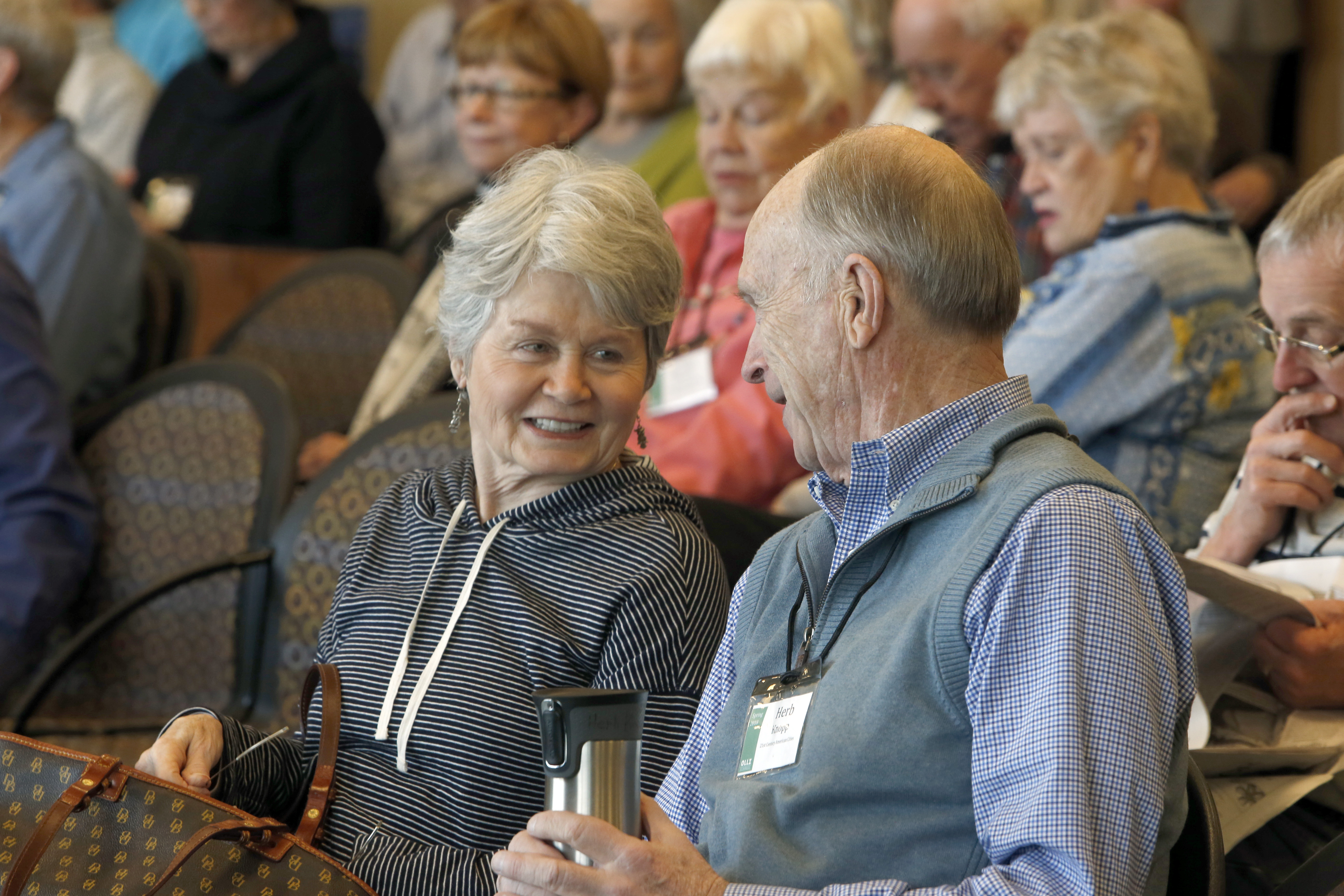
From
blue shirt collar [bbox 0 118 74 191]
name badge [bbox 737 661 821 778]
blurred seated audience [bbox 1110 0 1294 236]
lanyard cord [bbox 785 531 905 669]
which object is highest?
lanyard cord [bbox 785 531 905 669]

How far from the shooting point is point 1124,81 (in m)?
2.53

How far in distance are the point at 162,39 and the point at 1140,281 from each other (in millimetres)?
5578

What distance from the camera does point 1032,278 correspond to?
3291mm

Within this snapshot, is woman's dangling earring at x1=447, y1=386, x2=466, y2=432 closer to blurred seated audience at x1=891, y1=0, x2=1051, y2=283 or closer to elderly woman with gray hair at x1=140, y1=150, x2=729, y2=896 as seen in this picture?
elderly woman with gray hair at x1=140, y1=150, x2=729, y2=896

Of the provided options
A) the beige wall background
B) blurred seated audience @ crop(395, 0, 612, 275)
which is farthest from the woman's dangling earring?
the beige wall background

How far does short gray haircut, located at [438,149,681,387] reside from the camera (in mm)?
1690

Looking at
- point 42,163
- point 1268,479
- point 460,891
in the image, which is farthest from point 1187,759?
point 42,163

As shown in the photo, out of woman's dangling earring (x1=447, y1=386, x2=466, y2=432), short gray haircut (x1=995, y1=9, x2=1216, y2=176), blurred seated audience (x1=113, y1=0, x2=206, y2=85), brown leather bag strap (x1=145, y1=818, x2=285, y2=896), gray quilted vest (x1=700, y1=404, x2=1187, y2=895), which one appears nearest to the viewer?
gray quilted vest (x1=700, y1=404, x2=1187, y2=895)

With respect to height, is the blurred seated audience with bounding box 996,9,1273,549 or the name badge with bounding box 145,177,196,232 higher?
the blurred seated audience with bounding box 996,9,1273,549

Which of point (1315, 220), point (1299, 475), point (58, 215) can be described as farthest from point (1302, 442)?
point (58, 215)

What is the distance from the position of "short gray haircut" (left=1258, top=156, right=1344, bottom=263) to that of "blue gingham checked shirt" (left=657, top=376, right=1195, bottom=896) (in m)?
0.65

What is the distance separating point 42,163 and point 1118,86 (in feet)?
8.45

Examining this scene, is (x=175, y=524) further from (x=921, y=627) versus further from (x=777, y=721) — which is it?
(x=921, y=627)

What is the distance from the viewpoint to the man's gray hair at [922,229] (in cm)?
125
